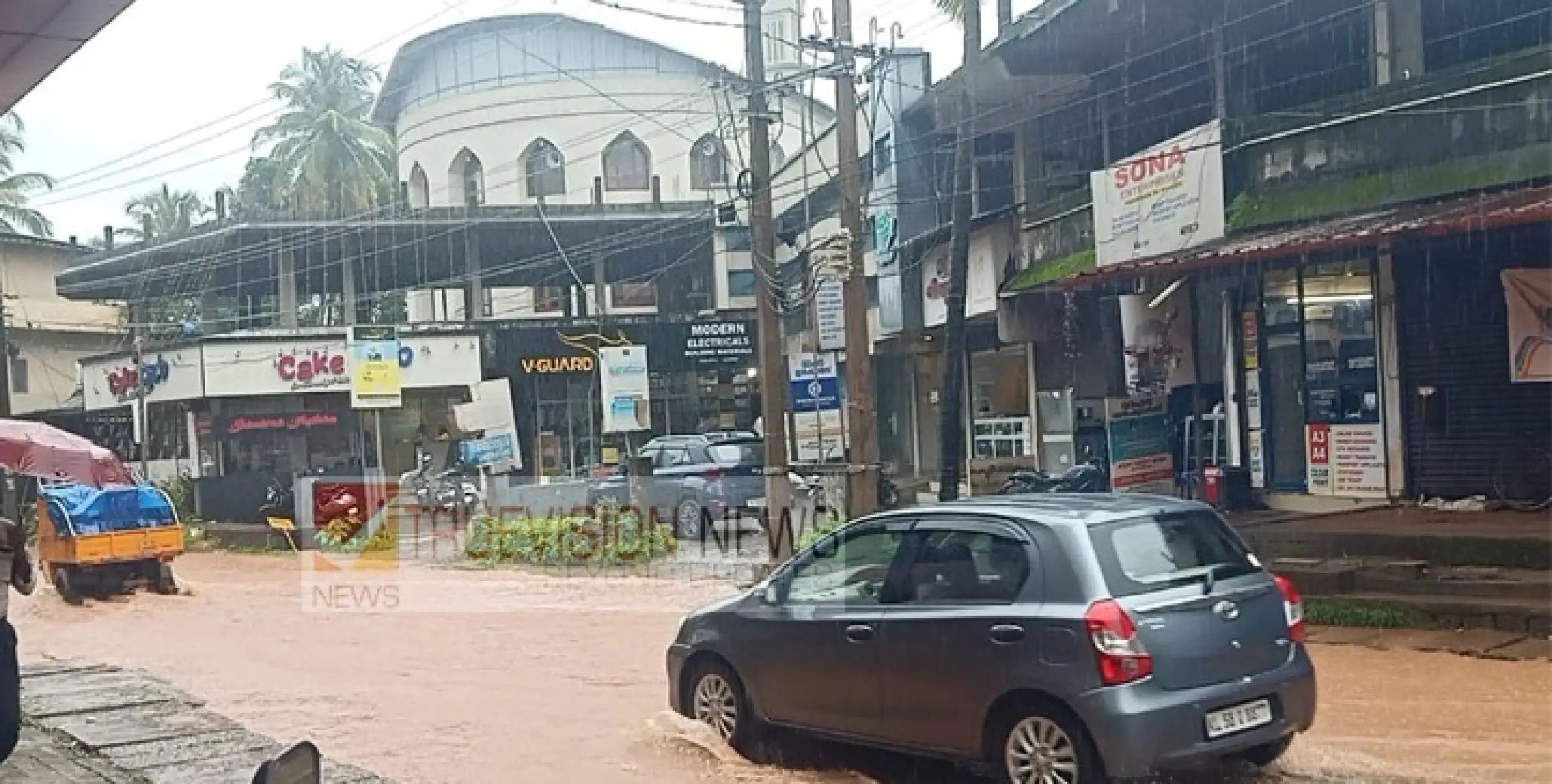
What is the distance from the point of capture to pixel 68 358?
153 feet

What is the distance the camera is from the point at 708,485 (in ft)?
76.1

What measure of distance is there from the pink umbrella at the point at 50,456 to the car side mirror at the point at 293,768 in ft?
18.8

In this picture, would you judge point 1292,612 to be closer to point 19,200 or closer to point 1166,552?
point 1166,552

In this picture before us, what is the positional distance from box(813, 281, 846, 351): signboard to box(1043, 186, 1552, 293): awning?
3033 millimetres

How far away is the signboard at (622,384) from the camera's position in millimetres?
26078

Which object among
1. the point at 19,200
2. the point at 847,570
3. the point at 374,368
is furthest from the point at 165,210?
the point at 847,570

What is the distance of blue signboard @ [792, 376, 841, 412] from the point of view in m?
17.0

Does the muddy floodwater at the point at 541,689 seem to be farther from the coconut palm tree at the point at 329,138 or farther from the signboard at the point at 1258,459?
the coconut palm tree at the point at 329,138

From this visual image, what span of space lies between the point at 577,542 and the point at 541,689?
9.26 metres

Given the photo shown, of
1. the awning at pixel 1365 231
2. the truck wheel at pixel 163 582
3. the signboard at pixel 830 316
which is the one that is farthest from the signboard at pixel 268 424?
the awning at pixel 1365 231

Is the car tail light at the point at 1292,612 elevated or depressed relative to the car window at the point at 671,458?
depressed

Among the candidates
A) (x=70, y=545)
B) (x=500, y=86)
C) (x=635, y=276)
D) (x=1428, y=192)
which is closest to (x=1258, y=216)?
(x=1428, y=192)

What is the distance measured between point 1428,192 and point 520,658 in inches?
381

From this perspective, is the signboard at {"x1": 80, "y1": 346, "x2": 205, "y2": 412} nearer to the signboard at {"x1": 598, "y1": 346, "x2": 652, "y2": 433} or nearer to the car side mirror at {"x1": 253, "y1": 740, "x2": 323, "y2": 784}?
the signboard at {"x1": 598, "y1": 346, "x2": 652, "y2": 433}
